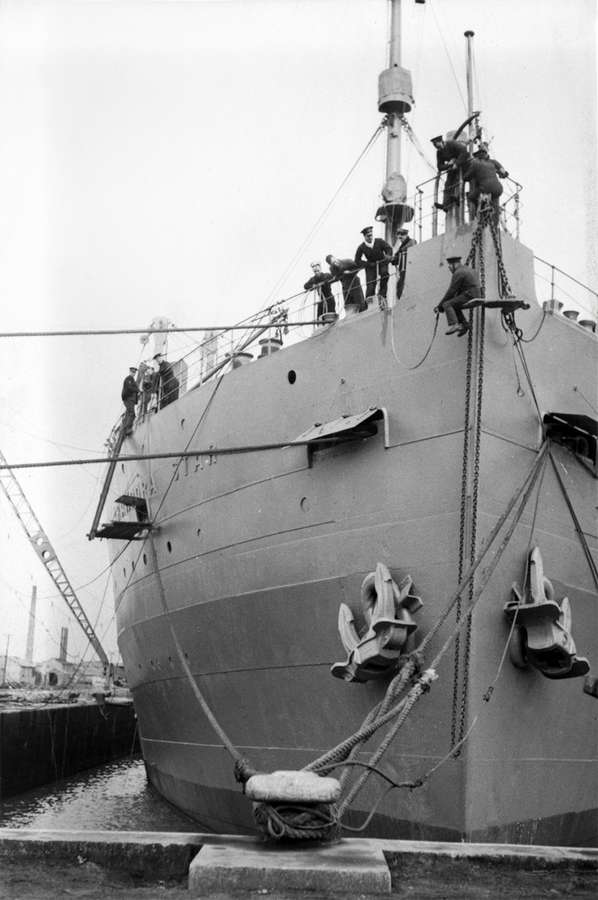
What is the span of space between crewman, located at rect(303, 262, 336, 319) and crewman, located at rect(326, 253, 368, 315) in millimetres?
142

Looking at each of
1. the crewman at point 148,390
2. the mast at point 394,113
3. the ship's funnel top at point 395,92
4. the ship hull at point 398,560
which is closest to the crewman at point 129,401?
the crewman at point 148,390

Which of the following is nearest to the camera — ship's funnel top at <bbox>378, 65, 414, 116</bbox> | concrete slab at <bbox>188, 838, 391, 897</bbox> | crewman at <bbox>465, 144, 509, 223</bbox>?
concrete slab at <bbox>188, 838, 391, 897</bbox>

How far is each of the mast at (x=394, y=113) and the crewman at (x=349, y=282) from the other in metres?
3.22

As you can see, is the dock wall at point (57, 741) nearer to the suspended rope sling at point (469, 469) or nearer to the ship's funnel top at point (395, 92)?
the suspended rope sling at point (469, 469)

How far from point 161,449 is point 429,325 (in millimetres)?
4832

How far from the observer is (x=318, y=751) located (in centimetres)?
783

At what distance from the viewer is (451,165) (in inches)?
338

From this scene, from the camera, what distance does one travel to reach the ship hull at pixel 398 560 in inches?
279

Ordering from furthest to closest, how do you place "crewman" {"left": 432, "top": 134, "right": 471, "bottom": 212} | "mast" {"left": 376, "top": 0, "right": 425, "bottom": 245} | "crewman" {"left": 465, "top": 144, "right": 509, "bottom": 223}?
"mast" {"left": 376, "top": 0, "right": 425, "bottom": 245} < "crewman" {"left": 432, "top": 134, "right": 471, "bottom": 212} < "crewman" {"left": 465, "top": 144, "right": 509, "bottom": 223}

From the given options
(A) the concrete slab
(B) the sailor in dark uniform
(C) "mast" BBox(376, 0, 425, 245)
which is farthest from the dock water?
(C) "mast" BBox(376, 0, 425, 245)

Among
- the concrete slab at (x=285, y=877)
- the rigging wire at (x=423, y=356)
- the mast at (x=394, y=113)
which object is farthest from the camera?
the mast at (x=394, y=113)

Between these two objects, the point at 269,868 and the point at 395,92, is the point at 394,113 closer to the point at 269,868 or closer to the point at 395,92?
the point at 395,92

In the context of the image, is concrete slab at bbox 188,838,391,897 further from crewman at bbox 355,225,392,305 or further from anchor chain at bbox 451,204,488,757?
crewman at bbox 355,225,392,305

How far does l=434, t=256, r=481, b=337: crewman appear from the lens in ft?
24.0
